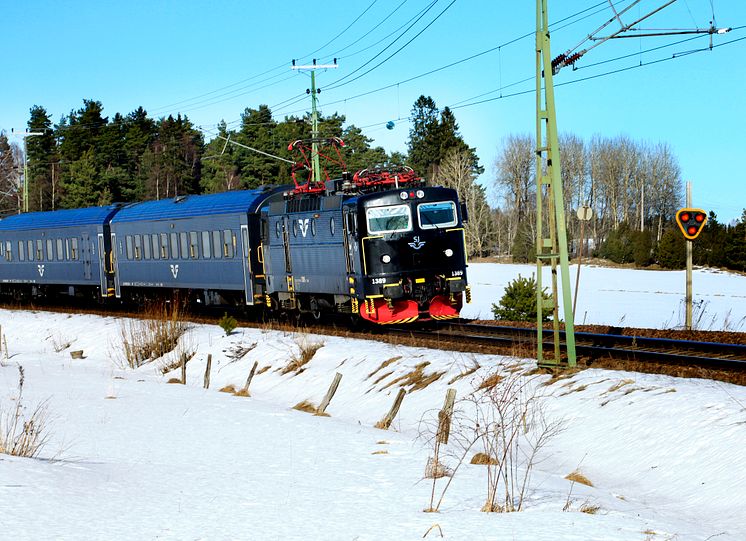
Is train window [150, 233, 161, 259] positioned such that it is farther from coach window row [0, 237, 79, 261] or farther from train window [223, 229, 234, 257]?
coach window row [0, 237, 79, 261]

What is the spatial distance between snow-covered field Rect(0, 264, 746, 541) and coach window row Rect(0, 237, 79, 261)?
63.4 ft

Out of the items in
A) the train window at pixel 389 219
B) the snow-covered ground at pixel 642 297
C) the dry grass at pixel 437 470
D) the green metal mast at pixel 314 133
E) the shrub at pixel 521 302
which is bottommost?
the snow-covered ground at pixel 642 297

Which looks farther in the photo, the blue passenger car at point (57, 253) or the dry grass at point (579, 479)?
the blue passenger car at point (57, 253)

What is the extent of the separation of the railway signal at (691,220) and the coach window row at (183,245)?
40.5 ft

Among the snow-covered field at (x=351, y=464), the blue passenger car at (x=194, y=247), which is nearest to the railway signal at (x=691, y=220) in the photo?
the snow-covered field at (x=351, y=464)

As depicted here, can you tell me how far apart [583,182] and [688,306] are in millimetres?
80121

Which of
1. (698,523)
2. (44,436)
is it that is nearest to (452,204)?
(44,436)

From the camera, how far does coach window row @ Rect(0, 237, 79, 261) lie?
38.0 m

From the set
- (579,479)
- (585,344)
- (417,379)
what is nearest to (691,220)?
(585,344)

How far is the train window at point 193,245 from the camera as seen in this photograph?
1176 inches

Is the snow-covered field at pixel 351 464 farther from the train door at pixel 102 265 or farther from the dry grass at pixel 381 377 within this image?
the train door at pixel 102 265

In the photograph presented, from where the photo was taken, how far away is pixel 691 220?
69.5ft

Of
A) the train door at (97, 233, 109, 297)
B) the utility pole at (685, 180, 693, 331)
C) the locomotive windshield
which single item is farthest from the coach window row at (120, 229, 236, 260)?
the utility pole at (685, 180, 693, 331)

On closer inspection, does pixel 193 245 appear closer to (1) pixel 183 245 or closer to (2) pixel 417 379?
(1) pixel 183 245
